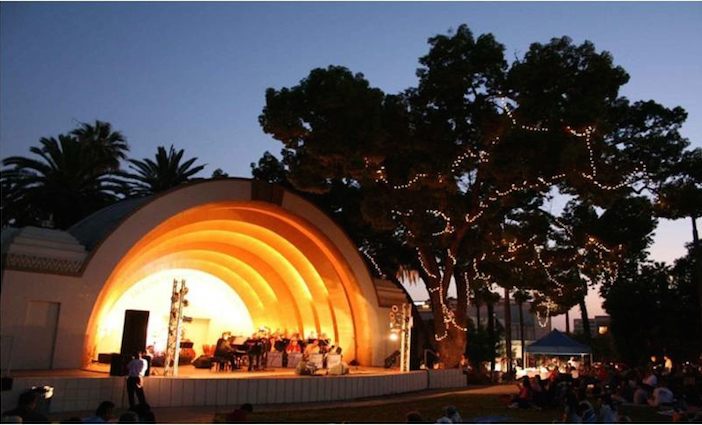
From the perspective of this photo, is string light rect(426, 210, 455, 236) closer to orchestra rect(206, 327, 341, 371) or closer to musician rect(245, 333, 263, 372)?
orchestra rect(206, 327, 341, 371)

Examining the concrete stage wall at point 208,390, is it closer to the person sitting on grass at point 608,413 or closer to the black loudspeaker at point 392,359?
the black loudspeaker at point 392,359

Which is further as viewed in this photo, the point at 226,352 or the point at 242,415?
the point at 226,352

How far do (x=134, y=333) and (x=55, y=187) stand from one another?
55.9ft

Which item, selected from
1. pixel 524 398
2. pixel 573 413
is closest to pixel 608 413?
pixel 573 413

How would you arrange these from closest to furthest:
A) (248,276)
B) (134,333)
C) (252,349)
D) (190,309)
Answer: (134,333)
(252,349)
(190,309)
(248,276)

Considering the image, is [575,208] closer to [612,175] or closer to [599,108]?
[612,175]

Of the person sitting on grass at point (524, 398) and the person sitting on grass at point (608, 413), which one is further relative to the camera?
the person sitting on grass at point (524, 398)

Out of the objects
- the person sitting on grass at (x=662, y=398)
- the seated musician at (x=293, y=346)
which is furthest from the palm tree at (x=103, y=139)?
the person sitting on grass at (x=662, y=398)

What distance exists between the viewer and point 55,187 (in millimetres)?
28562

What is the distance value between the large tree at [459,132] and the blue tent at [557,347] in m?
6.58

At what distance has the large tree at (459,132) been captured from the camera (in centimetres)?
1866

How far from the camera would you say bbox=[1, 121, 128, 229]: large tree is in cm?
2822

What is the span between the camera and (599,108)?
17.5 meters

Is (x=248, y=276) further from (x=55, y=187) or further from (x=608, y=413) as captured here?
(x=608, y=413)
